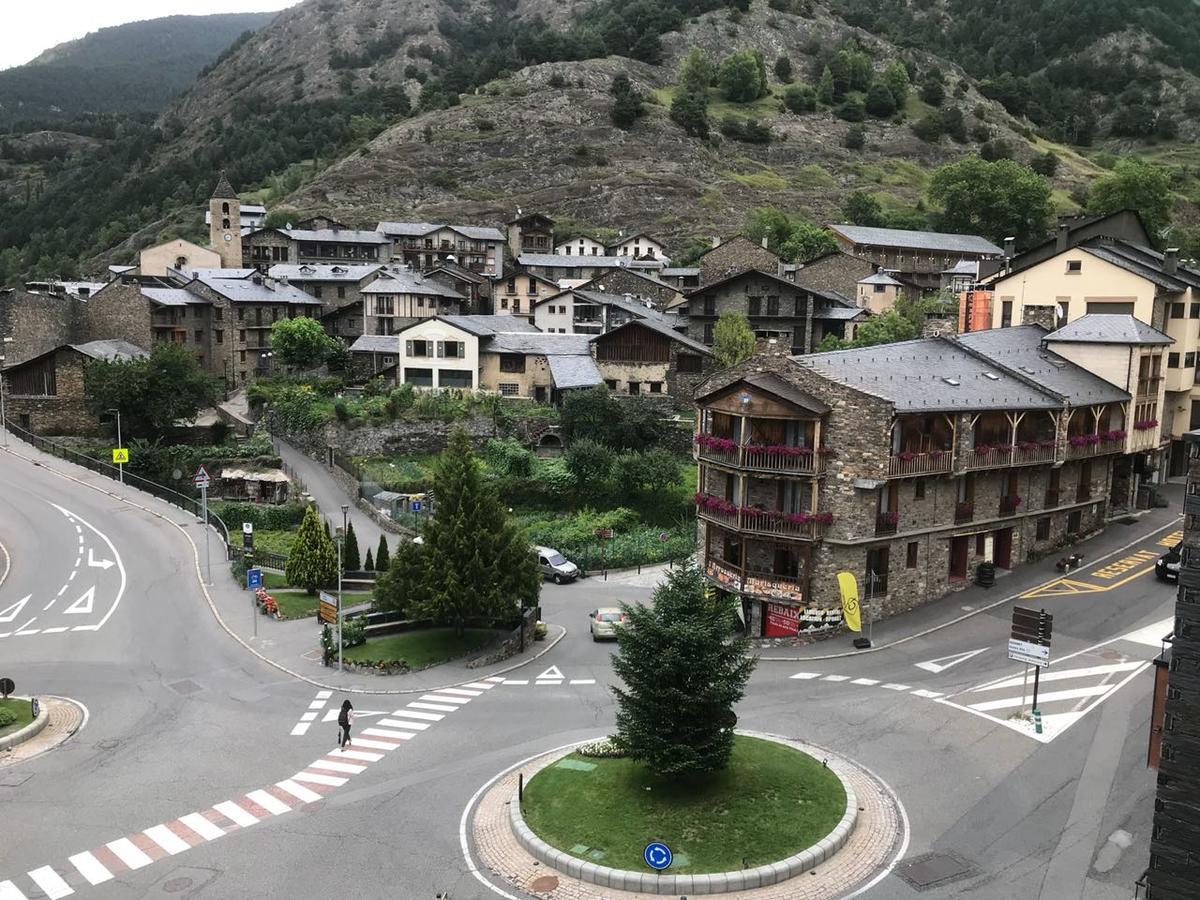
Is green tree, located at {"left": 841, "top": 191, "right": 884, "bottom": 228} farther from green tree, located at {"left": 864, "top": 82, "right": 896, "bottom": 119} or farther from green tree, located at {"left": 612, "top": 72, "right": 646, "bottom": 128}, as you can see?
green tree, located at {"left": 864, "top": 82, "right": 896, "bottom": 119}

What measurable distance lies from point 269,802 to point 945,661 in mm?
21781

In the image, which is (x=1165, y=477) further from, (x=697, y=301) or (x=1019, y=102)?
(x=1019, y=102)

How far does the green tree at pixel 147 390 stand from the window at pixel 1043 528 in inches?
2141

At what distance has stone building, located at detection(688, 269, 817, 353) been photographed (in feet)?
257

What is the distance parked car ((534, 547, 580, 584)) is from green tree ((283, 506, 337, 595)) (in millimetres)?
10288

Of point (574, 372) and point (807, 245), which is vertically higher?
point (807, 245)

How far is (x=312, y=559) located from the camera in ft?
148

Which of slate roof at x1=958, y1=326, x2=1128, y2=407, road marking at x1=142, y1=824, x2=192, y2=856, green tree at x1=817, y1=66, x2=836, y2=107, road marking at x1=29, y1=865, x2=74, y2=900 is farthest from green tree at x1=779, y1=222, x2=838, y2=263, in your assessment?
road marking at x1=29, y1=865, x2=74, y2=900

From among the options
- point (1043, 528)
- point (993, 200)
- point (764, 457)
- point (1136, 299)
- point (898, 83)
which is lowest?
point (1043, 528)

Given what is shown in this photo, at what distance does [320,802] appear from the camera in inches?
965

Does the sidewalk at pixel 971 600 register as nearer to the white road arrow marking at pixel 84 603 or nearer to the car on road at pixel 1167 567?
the car on road at pixel 1167 567

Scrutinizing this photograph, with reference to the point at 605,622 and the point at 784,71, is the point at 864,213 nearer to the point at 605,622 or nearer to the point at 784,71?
the point at 784,71

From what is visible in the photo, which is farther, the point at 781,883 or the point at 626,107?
the point at 626,107

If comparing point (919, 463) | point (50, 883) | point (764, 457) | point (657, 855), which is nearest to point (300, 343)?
point (764, 457)
